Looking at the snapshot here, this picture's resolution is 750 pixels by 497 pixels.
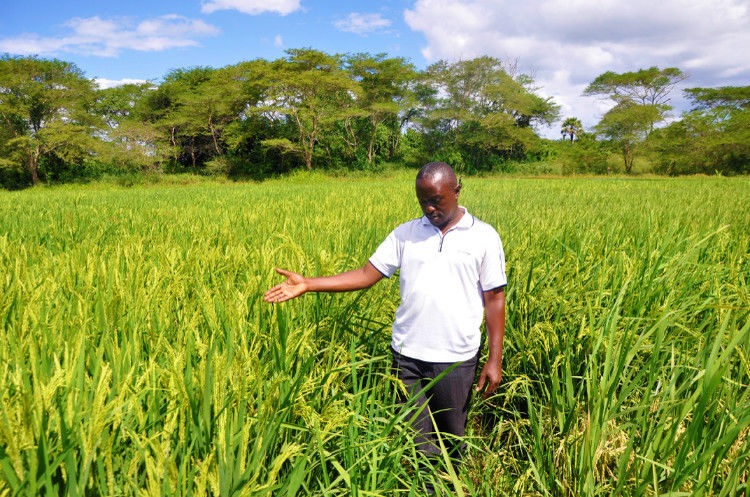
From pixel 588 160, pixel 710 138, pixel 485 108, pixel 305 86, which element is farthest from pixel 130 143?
pixel 710 138

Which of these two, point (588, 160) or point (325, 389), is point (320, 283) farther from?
point (588, 160)

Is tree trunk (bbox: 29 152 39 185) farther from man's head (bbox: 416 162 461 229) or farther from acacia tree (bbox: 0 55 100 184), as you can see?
man's head (bbox: 416 162 461 229)

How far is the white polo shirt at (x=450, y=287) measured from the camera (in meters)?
1.67

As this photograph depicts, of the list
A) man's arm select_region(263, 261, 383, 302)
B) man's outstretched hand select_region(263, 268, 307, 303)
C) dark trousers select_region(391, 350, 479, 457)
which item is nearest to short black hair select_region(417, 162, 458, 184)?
man's arm select_region(263, 261, 383, 302)

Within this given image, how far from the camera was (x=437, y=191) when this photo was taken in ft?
5.09

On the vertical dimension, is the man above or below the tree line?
below

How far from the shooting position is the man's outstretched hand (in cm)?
145

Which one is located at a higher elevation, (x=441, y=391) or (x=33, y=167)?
(x=33, y=167)

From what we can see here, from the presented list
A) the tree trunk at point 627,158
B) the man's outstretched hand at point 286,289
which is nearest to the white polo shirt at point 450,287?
the man's outstretched hand at point 286,289

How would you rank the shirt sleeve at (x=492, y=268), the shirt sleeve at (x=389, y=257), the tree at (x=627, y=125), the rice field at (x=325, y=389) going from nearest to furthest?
the rice field at (x=325, y=389) < the shirt sleeve at (x=492, y=268) < the shirt sleeve at (x=389, y=257) < the tree at (x=627, y=125)

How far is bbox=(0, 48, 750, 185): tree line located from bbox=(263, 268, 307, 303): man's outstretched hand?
1048 inches

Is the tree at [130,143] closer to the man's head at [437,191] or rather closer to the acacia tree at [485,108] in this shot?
the acacia tree at [485,108]

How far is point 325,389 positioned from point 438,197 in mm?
831

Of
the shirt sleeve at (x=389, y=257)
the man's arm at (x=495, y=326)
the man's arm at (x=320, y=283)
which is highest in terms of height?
the shirt sleeve at (x=389, y=257)
